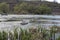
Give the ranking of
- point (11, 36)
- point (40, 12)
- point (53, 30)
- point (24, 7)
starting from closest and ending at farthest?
point (11, 36)
point (53, 30)
point (40, 12)
point (24, 7)

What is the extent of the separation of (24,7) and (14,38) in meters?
4.52

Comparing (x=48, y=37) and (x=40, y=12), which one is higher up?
(x=48, y=37)

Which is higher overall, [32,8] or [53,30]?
[53,30]

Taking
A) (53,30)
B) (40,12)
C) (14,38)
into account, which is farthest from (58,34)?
(40,12)

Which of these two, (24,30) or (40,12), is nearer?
(24,30)

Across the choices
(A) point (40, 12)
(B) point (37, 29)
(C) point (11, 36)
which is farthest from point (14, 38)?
(A) point (40, 12)

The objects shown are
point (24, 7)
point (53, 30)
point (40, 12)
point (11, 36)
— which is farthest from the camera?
point (24, 7)

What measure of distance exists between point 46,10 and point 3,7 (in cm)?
195

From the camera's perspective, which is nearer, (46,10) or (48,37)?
(48,37)

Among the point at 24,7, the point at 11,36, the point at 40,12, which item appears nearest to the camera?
the point at 11,36

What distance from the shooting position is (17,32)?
294 cm

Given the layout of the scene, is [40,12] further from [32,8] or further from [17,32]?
[17,32]

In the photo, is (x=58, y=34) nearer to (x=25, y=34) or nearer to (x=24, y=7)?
(x=25, y=34)

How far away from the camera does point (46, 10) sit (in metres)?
6.80
